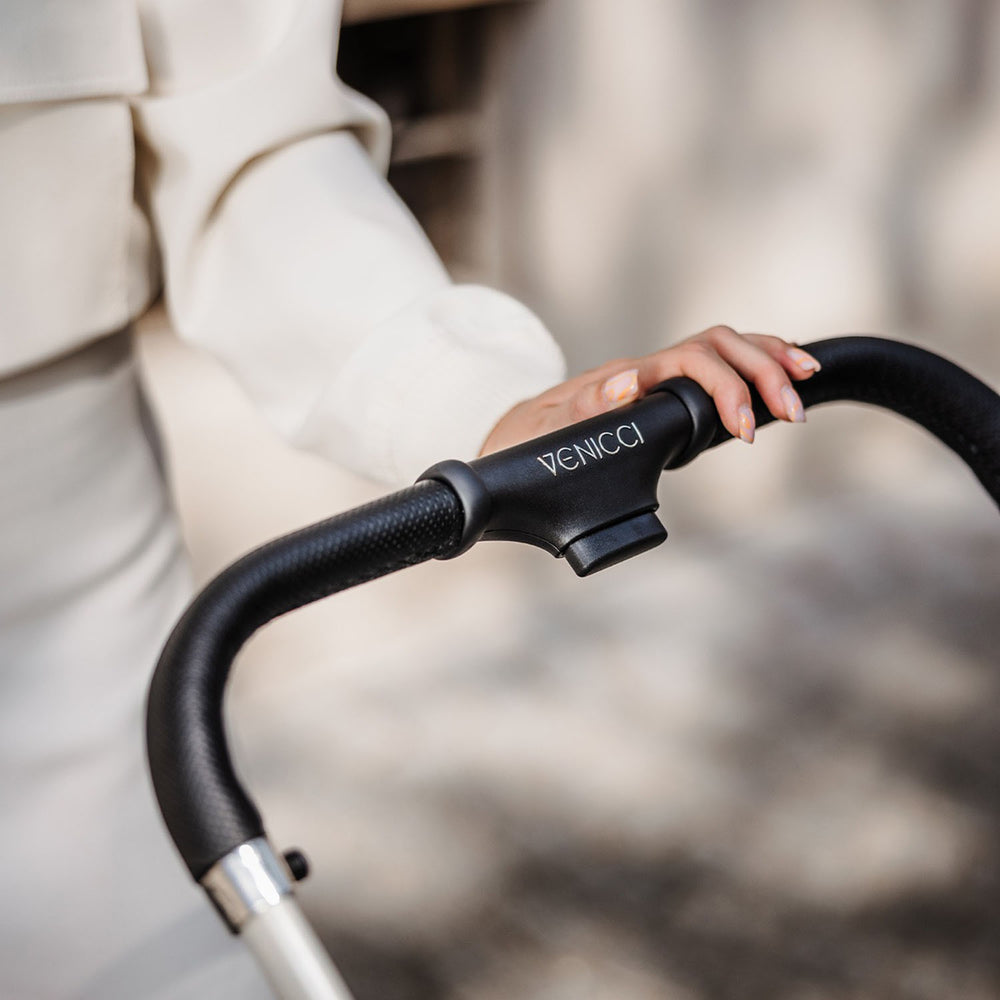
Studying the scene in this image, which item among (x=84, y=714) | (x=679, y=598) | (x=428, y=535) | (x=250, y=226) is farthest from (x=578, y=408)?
(x=679, y=598)

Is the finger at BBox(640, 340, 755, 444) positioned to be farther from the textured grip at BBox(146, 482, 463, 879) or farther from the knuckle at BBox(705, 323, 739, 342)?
the textured grip at BBox(146, 482, 463, 879)

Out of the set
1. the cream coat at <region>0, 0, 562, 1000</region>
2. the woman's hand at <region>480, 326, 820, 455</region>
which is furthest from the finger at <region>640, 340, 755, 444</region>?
the cream coat at <region>0, 0, 562, 1000</region>

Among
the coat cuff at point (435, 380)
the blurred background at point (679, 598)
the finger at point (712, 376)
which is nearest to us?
the finger at point (712, 376)

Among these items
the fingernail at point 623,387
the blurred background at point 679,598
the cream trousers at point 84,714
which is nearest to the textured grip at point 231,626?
the fingernail at point 623,387

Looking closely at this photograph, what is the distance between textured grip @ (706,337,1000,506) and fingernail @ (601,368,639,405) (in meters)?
0.08

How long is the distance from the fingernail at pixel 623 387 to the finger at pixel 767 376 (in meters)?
0.04

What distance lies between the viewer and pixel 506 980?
4.06 ft

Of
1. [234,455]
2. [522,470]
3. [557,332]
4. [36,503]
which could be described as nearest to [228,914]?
[522,470]

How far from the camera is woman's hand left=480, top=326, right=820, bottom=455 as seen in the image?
1.56 feet

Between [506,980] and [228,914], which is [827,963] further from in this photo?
[228,914]

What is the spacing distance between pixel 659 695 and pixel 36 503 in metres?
1.20

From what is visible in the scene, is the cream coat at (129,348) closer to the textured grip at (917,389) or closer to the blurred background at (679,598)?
the textured grip at (917,389)

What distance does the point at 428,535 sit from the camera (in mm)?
400

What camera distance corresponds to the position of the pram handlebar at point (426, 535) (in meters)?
0.34
